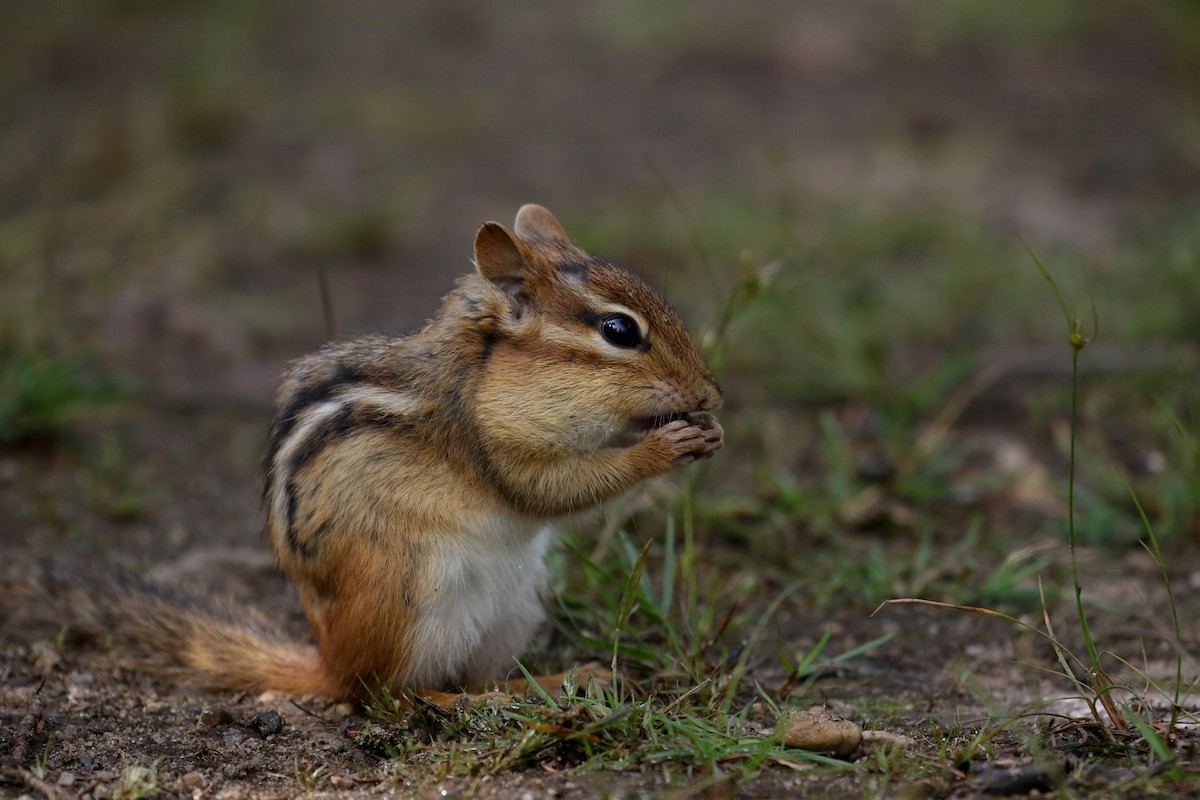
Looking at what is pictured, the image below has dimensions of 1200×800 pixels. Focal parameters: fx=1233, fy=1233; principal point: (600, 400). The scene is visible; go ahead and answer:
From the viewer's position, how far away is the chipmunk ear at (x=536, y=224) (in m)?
3.66

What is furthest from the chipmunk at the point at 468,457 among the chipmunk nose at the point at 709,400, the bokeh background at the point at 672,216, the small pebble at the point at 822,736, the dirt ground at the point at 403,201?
the small pebble at the point at 822,736

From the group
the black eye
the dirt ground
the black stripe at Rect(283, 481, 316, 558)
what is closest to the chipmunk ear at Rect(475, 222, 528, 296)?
the black eye

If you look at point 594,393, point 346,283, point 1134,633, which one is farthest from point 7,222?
point 1134,633

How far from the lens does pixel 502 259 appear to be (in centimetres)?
328

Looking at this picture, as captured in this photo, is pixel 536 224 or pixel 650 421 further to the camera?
pixel 536 224

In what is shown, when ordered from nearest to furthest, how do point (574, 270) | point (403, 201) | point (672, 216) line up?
A: point (574, 270), point (672, 216), point (403, 201)

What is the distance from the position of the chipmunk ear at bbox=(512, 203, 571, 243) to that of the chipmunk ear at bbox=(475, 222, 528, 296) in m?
0.36

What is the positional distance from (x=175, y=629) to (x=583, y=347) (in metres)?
1.41

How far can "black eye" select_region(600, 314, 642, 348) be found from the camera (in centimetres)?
320

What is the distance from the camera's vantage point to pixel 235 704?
10.9 feet

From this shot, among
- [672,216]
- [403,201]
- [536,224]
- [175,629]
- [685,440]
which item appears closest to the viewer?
[685,440]

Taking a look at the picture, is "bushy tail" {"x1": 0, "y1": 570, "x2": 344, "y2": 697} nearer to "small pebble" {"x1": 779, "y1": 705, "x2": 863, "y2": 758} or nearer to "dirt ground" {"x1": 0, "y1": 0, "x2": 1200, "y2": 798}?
"dirt ground" {"x1": 0, "y1": 0, "x2": 1200, "y2": 798}

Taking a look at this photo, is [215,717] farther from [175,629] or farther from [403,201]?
[403,201]

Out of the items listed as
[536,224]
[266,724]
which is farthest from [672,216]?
Answer: [266,724]
